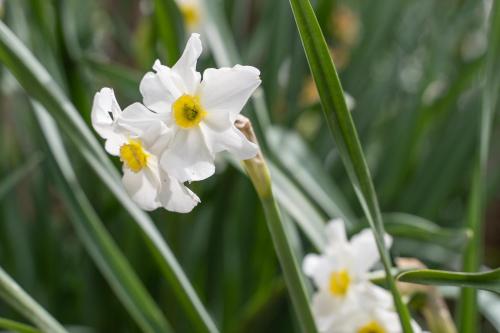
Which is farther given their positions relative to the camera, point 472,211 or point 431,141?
point 431,141

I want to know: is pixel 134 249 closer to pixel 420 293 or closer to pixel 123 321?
pixel 123 321

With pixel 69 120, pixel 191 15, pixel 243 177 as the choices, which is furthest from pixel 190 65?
pixel 191 15

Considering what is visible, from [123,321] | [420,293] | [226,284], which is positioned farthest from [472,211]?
[123,321]

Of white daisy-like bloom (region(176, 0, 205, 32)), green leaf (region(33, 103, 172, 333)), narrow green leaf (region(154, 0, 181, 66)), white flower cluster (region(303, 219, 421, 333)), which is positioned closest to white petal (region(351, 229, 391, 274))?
white flower cluster (region(303, 219, 421, 333))

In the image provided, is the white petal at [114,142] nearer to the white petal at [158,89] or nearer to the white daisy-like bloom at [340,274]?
the white petal at [158,89]

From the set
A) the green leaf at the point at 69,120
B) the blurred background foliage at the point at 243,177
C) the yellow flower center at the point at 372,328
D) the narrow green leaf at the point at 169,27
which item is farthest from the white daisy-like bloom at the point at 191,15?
the yellow flower center at the point at 372,328

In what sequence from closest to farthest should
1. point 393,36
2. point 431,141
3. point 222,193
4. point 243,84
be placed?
point 243,84
point 222,193
point 431,141
point 393,36
